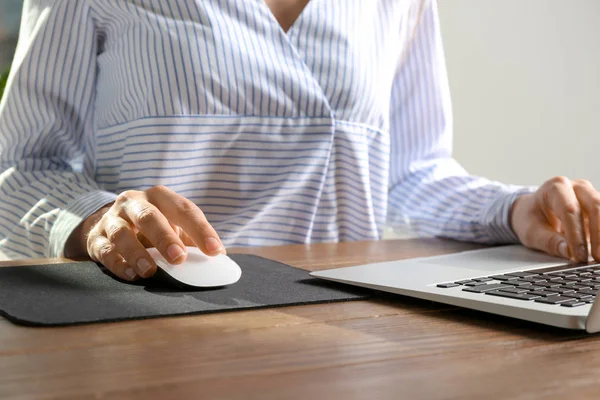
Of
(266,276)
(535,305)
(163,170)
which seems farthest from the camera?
(163,170)

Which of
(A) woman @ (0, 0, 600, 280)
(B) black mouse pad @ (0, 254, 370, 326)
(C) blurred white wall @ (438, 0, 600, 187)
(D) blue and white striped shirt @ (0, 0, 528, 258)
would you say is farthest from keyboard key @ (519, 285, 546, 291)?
(C) blurred white wall @ (438, 0, 600, 187)

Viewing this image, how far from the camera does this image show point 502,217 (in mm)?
1051

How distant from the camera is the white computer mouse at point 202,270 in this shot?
0.63 m

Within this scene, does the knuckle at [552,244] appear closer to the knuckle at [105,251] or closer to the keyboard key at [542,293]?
the keyboard key at [542,293]

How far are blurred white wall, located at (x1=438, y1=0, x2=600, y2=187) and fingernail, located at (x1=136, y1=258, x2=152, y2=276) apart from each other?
6.70ft

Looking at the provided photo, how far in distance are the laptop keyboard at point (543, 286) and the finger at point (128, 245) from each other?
0.26 meters

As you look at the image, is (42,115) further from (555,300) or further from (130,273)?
(555,300)

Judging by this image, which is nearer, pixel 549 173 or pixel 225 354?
pixel 225 354

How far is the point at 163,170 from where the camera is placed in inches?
42.2

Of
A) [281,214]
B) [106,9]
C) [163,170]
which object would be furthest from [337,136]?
[106,9]

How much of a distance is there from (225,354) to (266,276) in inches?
10.6

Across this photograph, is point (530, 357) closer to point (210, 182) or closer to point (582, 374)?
point (582, 374)

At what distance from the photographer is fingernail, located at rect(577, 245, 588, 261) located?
2.71 feet

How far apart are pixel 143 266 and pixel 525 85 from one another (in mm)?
2300
